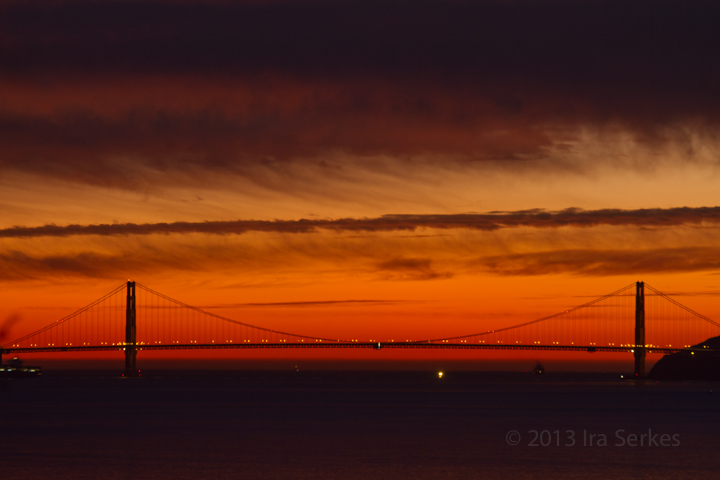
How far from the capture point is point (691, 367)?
168 m

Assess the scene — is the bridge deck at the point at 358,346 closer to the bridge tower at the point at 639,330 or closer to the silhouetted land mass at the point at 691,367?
the bridge tower at the point at 639,330

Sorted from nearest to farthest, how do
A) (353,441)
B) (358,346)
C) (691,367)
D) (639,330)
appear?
(353,441) < (639,330) < (358,346) < (691,367)

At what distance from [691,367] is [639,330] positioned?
141ft

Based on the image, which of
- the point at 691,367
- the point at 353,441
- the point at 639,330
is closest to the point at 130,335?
the point at 639,330

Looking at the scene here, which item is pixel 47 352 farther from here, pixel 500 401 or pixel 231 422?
pixel 231 422

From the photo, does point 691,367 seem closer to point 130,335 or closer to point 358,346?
point 358,346

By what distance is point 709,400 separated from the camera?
85125 mm

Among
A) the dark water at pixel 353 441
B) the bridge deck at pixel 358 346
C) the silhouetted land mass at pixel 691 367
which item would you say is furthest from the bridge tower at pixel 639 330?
the dark water at pixel 353 441

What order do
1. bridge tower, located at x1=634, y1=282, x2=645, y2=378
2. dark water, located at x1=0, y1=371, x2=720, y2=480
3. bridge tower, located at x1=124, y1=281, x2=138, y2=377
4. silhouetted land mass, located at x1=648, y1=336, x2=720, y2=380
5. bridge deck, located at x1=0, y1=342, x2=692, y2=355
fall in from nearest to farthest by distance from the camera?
1. dark water, located at x1=0, y1=371, x2=720, y2=480
2. bridge deck, located at x1=0, y1=342, x2=692, y2=355
3. bridge tower, located at x1=634, y1=282, x2=645, y2=378
4. bridge tower, located at x1=124, y1=281, x2=138, y2=377
5. silhouetted land mass, located at x1=648, y1=336, x2=720, y2=380

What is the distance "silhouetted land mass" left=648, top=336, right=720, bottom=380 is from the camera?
162250mm

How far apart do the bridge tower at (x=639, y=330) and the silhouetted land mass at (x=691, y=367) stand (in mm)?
24533

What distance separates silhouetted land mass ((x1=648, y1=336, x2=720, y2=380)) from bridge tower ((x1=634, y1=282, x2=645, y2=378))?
24.5m

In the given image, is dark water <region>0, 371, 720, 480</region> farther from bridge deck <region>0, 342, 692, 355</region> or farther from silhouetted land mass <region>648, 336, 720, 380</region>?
silhouetted land mass <region>648, 336, 720, 380</region>

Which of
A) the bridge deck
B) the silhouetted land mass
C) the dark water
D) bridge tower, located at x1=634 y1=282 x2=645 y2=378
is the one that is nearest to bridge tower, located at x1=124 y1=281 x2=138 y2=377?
the bridge deck
